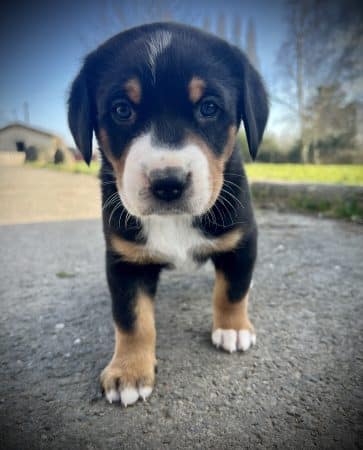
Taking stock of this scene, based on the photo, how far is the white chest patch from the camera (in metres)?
1.82

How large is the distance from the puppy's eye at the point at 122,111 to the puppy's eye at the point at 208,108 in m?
0.34

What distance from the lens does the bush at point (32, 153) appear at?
2772mm

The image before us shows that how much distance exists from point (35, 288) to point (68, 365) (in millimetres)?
1092

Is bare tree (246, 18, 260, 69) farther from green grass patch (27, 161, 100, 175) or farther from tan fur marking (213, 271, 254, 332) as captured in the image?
tan fur marking (213, 271, 254, 332)

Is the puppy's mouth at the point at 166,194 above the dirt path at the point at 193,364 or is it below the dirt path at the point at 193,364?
above

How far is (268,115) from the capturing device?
6.47ft

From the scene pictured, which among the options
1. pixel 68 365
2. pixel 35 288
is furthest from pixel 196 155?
pixel 35 288

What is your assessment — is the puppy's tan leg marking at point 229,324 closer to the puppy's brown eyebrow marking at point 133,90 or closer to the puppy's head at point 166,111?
the puppy's head at point 166,111

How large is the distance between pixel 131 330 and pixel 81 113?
3.83ft

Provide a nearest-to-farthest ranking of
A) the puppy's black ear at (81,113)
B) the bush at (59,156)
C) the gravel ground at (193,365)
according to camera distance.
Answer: the gravel ground at (193,365), the puppy's black ear at (81,113), the bush at (59,156)

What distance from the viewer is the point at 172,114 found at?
5.13ft

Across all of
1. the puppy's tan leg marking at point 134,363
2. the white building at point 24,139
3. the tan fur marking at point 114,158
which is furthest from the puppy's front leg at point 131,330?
the white building at point 24,139

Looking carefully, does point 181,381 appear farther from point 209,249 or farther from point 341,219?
point 341,219

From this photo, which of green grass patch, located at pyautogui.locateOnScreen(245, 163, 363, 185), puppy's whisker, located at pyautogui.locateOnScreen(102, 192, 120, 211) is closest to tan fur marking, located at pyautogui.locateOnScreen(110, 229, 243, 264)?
puppy's whisker, located at pyautogui.locateOnScreen(102, 192, 120, 211)
